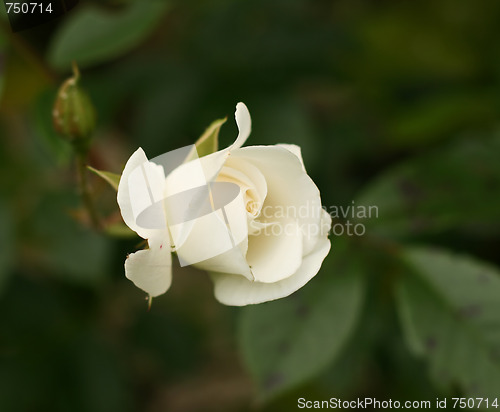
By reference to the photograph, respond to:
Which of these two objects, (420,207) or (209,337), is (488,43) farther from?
(209,337)

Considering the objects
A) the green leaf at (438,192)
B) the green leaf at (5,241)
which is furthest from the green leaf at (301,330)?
the green leaf at (5,241)

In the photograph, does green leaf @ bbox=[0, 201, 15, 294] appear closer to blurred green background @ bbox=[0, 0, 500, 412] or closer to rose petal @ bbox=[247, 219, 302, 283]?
blurred green background @ bbox=[0, 0, 500, 412]

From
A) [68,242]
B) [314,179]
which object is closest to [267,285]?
[68,242]

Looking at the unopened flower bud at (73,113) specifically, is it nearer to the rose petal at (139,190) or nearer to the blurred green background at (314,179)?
the blurred green background at (314,179)

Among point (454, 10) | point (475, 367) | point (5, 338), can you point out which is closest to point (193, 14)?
point (454, 10)

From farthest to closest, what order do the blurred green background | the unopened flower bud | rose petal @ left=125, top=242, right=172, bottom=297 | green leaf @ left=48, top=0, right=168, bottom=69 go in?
green leaf @ left=48, top=0, right=168, bottom=69, the blurred green background, the unopened flower bud, rose petal @ left=125, top=242, right=172, bottom=297

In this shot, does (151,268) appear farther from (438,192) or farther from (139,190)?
(438,192)

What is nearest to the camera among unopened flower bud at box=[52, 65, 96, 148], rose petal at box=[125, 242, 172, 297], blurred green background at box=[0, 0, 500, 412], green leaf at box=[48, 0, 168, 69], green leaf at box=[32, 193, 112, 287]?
rose petal at box=[125, 242, 172, 297]

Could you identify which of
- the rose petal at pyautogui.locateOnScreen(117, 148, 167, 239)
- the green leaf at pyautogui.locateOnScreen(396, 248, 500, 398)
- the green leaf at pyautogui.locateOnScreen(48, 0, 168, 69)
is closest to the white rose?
the rose petal at pyautogui.locateOnScreen(117, 148, 167, 239)
